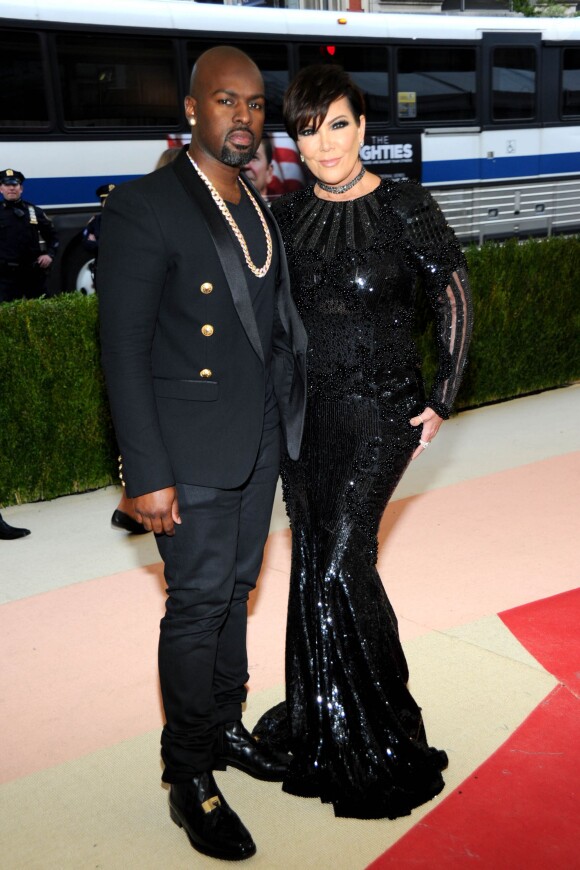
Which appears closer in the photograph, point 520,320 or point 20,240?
Answer: point 520,320

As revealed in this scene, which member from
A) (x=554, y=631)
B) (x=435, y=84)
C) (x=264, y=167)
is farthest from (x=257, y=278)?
(x=435, y=84)

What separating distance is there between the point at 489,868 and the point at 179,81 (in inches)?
457

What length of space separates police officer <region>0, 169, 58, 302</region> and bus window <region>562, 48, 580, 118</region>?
9.76 m

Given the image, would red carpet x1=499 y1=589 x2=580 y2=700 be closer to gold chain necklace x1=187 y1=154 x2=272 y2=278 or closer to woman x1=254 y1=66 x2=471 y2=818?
woman x1=254 y1=66 x2=471 y2=818

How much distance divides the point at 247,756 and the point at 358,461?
1.07 m

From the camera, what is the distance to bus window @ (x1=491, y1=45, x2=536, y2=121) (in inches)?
639

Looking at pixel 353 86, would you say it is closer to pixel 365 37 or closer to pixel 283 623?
pixel 283 623

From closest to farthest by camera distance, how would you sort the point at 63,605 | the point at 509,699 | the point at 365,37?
the point at 509,699, the point at 63,605, the point at 365,37

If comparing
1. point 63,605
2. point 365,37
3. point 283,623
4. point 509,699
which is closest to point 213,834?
point 509,699

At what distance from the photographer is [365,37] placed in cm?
1456

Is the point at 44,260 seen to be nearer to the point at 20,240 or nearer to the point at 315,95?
the point at 20,240

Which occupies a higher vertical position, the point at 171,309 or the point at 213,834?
the point at 171,309

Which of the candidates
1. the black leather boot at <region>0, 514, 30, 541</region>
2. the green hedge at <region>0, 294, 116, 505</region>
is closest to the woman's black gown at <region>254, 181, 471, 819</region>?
the black leather boot at <region>0, 514, 30, 541</region>

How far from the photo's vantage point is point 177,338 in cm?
289
